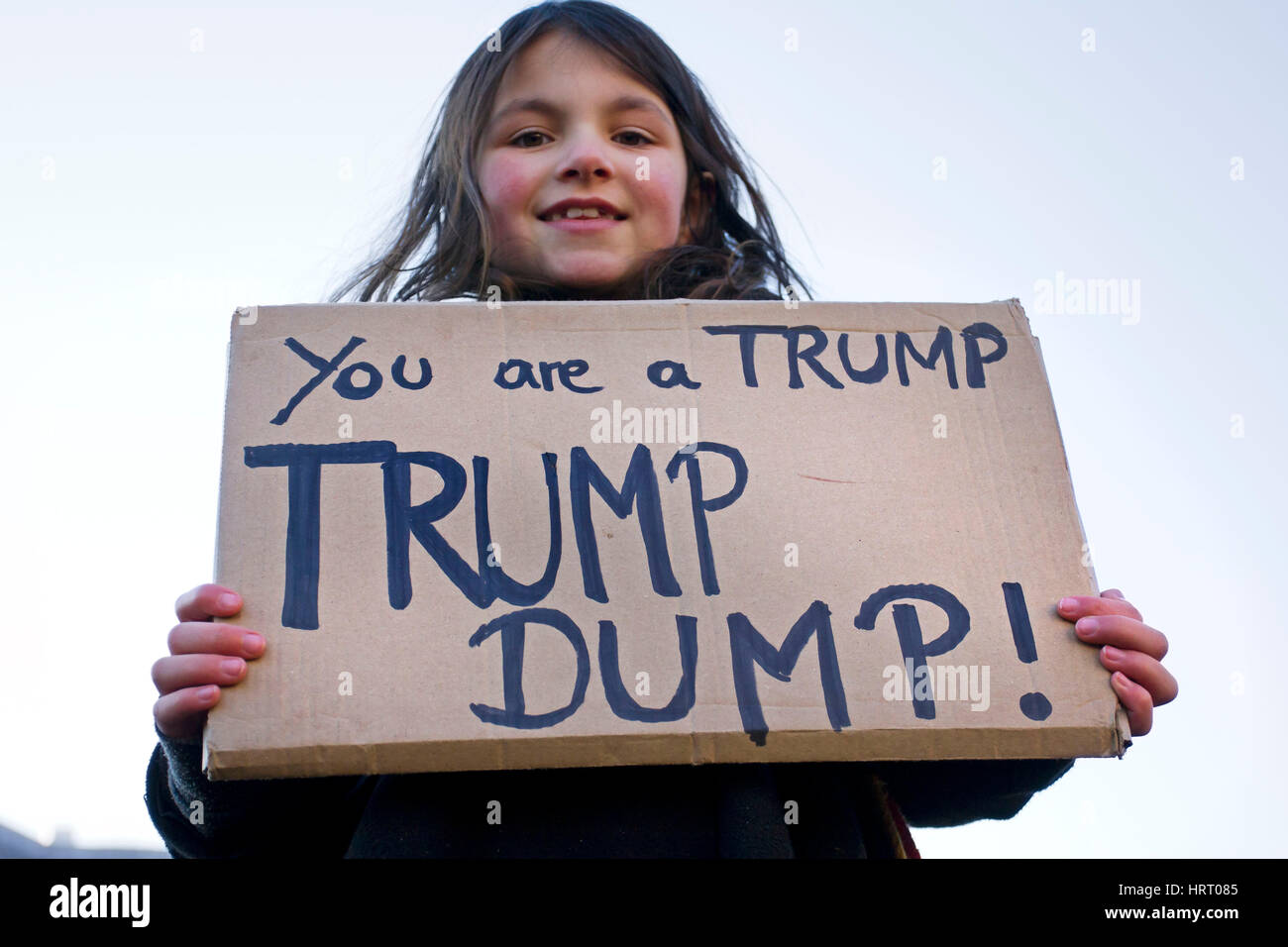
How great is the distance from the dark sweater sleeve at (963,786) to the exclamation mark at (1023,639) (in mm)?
189

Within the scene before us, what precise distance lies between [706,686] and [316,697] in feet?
1.47

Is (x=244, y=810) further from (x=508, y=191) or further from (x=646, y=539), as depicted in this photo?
(x=508, y=191)

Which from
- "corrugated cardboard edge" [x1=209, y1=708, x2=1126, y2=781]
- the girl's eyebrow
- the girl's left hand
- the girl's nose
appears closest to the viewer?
"corrugated cardboard edge" [x1=209, y1=708, x2=1126, y2=781]

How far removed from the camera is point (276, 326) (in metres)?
1.53

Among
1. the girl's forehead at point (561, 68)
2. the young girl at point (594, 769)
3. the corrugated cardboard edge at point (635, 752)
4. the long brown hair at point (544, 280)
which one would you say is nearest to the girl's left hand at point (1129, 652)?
the young girl at point (594, 769)

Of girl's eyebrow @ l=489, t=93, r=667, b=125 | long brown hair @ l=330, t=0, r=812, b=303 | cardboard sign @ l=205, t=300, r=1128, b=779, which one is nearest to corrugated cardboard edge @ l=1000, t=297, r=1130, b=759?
cardboard sign @ l=205, t=300, r=1128, b=779

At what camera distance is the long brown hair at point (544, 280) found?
6.35 ft

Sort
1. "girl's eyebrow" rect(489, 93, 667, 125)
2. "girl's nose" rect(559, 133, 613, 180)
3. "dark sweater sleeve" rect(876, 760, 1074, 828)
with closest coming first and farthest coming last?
"dark sweater sleeve" rect(876, 760, 1074, 828) < "girl's nose" rect(559, 133, 613, 180) < "girl's eyebrow" rect(489, 93, 667, 125)

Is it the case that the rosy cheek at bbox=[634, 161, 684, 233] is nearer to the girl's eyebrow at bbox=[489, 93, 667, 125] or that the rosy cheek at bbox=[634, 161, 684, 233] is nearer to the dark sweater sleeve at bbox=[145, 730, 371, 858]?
the girl's eyebrow at bbox=[489, 93, 667, 125]

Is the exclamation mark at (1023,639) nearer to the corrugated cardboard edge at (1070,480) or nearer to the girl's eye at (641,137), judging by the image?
the corrugated cardboard edge at (1070,480)

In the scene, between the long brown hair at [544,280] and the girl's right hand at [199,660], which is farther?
the long brown hair at [544,280]

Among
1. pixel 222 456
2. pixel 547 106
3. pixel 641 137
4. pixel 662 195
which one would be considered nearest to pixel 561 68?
pixel 547 106

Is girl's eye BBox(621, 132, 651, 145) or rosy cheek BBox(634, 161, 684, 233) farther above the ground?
girl's eye BBox(621, 132, 651, 145)

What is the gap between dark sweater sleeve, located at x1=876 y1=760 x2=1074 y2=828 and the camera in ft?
4.82
